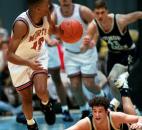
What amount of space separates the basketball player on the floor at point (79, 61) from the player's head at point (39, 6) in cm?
168

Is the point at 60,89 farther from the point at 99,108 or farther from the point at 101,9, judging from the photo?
the point at 99,108

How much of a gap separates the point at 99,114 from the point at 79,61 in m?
2.51

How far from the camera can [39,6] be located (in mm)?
6836

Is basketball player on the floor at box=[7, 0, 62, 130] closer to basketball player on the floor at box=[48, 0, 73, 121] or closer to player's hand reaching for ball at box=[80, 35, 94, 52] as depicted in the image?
player's hand reaching for ball at box=[80, 35, 94, 52]

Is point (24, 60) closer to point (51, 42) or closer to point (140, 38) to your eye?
point (51, 42)

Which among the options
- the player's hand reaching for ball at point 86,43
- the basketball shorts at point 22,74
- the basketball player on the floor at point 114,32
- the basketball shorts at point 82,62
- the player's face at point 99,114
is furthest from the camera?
the basketball shorts at point 82,62

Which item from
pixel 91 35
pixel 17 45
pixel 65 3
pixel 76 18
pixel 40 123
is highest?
pixel 65 3

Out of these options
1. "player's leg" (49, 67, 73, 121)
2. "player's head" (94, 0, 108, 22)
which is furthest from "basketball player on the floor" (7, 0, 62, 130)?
"player's leg" (49, 67, 73, 121)

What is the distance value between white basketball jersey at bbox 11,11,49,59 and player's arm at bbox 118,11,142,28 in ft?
4.24

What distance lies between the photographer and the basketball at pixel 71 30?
25.3ft

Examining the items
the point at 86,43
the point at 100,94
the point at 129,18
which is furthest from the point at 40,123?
the point at 129,18

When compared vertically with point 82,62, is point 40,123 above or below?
below

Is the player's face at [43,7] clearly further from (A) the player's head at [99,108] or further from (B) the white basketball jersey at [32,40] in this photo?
(A) the player's head at [99,108]

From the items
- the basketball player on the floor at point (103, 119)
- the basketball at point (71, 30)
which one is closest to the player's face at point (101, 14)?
the basketball at point (71, 30)
